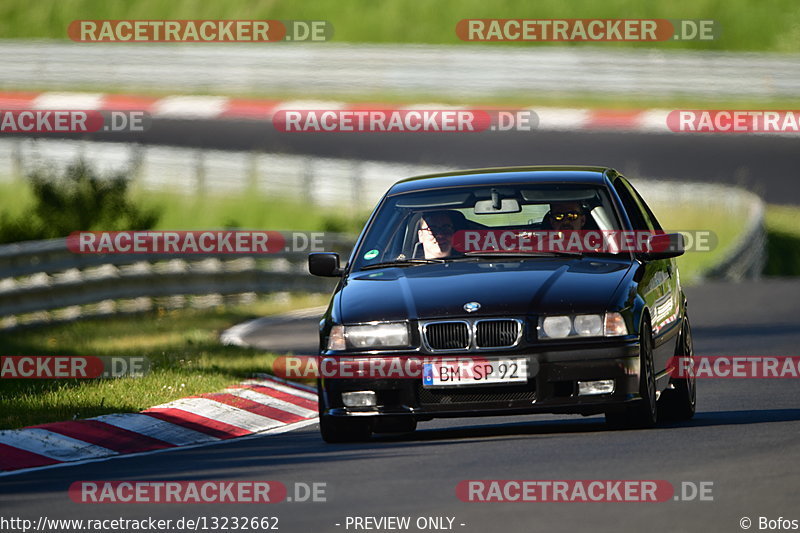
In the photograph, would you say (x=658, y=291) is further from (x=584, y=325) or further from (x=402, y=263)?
(x=402, y=263)

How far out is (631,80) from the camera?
4175 cm

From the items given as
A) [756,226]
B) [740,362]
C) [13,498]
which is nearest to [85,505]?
[13,498]

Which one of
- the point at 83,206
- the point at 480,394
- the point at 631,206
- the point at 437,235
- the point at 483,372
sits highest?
the point at 631,206

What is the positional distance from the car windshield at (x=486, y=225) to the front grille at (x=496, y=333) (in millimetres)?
1041

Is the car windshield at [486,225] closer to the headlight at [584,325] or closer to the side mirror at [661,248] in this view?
the side mirror at [661,248]

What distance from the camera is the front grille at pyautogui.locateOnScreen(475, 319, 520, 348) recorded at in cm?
974

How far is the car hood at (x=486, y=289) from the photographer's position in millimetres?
9805

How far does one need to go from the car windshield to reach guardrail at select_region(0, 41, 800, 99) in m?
30.4

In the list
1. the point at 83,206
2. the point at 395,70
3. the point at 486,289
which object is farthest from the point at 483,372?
the point at 395,70

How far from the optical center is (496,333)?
384 inches

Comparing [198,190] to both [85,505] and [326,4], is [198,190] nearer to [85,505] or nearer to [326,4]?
[326,4]

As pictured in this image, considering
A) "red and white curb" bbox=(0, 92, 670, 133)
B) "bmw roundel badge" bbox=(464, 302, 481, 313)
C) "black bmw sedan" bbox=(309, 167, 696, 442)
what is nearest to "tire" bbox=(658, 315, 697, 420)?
"black bmw sedan" bbox=(309, 167, 696, 442)

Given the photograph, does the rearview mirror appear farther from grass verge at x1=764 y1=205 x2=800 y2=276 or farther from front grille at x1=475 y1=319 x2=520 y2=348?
grass verge at x1=764 y1=205 x2=800 y2=276

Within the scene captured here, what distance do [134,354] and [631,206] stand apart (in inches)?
270
